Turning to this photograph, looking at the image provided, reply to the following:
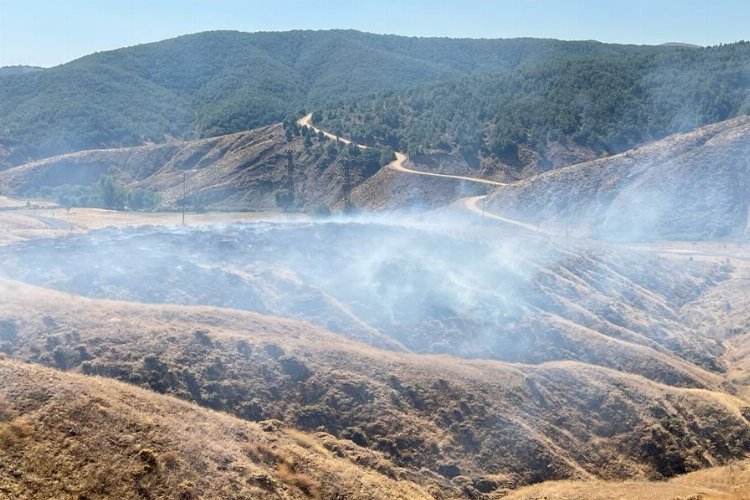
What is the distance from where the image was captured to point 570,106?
10888 cm

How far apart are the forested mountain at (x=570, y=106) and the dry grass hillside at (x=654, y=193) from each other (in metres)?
9.77

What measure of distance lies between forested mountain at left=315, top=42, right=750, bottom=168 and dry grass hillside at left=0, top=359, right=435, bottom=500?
80.9 metres

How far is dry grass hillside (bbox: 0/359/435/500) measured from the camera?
22031 millimetres

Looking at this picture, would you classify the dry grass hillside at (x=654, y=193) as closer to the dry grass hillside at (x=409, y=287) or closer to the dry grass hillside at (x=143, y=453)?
the dry grass hillside at (x=409, y=287)

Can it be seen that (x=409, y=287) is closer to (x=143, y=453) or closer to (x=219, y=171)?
(x=143, y=453)

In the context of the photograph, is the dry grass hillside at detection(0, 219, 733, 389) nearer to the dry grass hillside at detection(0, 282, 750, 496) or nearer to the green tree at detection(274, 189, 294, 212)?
the dry grass hillside at detection(0, 282, 750, 496)

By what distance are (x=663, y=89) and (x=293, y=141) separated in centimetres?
6389

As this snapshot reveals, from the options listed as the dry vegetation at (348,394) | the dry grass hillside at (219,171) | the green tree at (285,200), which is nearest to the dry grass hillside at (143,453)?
the dry vegetation at (348,394)

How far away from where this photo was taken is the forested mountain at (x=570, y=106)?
100938 mm

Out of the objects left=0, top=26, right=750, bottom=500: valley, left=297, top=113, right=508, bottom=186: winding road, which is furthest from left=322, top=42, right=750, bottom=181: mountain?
left=0, top=26, right=750, bottom=500: valley

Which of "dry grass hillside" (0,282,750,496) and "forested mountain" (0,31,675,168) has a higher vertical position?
"forested mountain" (0,31,675,168)

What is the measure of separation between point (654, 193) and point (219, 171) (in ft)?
227

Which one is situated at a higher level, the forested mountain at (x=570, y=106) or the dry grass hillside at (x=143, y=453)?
the forested mountain at (x=570, y=106)

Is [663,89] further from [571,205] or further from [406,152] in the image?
[406,152]
